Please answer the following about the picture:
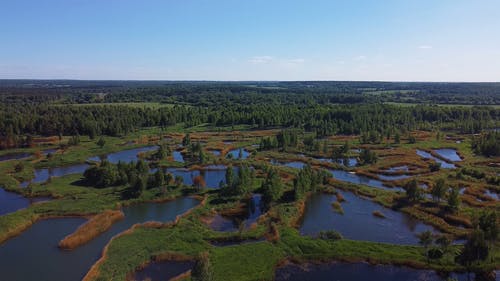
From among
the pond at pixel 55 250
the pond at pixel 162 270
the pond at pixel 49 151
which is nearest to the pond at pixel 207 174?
the pond at pixel 55 250

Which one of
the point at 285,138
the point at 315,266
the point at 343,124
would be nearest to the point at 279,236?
the point at 315,266

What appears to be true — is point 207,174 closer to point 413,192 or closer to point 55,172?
point 55,172

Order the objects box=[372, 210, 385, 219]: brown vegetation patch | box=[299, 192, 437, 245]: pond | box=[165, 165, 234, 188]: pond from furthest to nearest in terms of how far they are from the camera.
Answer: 1. box=[165, 165, 234, 188]: pond
2. box=[372, 210, 385, 219]: brown vegetation patch
3. box=[299, 192, 437, 245]: pond

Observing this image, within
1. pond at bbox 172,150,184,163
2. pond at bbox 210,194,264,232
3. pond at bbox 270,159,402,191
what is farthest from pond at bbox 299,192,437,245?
pond at bbox 172,150,184,163

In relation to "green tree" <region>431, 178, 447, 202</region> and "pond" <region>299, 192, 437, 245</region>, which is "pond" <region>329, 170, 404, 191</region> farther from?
"pond" <region>299, 192, 437, 245</region>

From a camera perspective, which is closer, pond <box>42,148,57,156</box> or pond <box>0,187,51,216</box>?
pond <box>0,187,51,216</box>
